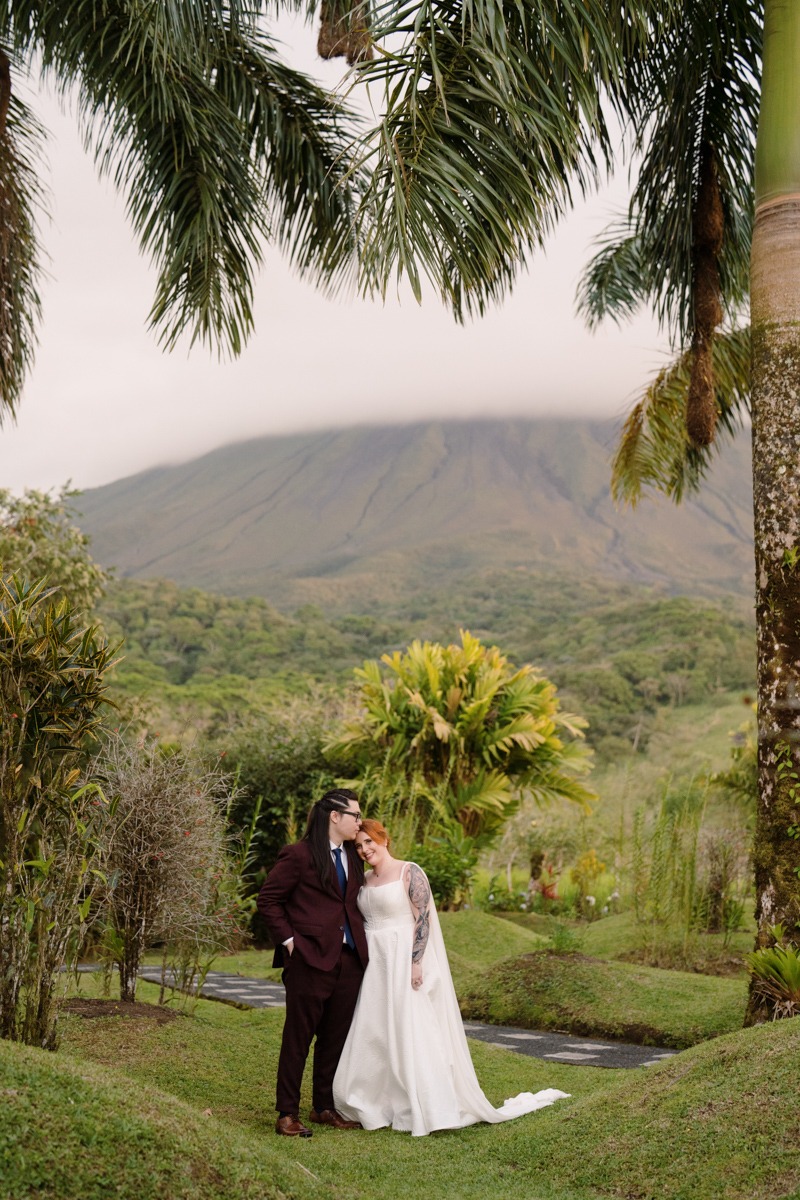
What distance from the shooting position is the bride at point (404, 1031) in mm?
5160

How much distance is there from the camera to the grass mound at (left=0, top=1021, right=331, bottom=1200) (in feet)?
10.6

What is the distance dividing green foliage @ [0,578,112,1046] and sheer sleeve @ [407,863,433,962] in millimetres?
1624

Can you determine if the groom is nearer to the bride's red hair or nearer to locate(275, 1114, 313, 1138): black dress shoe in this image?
the bride's red hair

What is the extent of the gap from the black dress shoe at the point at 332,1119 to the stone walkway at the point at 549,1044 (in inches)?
62.7

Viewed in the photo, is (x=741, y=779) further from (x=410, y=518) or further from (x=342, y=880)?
(x=410, y=518)

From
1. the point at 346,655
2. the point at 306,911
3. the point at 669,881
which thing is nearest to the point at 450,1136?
the point at 306,911

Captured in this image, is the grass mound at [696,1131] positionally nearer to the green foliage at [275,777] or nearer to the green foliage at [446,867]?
the green foliage at [446,867]

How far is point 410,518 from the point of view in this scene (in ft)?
479

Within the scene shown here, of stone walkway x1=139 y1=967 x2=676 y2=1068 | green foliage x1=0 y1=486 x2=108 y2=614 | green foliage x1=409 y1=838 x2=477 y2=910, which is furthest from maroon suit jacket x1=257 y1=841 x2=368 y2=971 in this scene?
green foliage x1=0 y1=486 x2=108 y2=614

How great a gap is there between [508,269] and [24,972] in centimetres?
451

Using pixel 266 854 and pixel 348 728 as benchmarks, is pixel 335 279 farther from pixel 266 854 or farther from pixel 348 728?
pixel 266 854

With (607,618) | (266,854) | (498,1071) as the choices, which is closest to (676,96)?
(498,1071)

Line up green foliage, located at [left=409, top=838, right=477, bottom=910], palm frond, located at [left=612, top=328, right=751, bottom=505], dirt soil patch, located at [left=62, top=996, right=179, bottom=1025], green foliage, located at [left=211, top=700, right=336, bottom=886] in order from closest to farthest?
1. dirt soil patch, located at [left=62, top=996, right=179, bottom=1025]
2. palm frond, located at [left=612, top=328, right=751, bottom=505]
3. green foliage, located at [left=409, top=838, right=477, bottom=910]
4. green foliage, located at [left=211, top=700, right=336, bottom=886]

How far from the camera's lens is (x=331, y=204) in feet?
29.9
